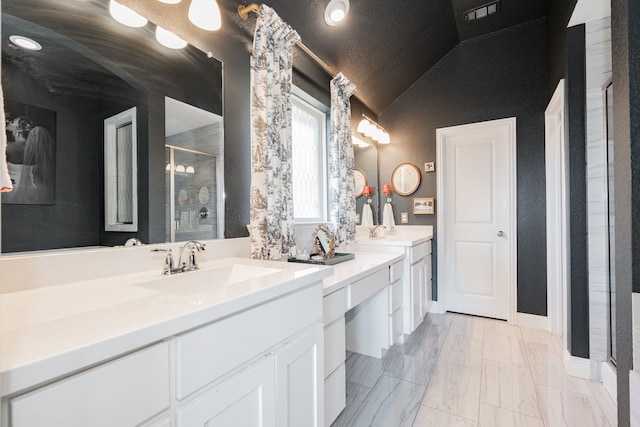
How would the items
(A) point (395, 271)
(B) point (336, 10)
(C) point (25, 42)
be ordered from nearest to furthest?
(C) point (25, 42)
(B) point (336, 10)
(A) point (395, 271)

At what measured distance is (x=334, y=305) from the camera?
1.37 metres

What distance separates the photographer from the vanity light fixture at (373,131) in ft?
9.61

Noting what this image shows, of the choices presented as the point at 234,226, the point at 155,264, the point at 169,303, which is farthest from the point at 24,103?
the point at 234,226

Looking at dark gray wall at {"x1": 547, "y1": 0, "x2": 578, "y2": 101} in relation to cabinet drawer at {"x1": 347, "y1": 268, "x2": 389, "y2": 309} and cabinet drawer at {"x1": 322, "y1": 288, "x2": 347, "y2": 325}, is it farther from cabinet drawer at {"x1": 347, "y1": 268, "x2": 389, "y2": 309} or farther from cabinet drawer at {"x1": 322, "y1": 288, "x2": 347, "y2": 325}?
cabinet drawer at {"x1": 322, "y1": 288, "x2": 347, "y2": 325}

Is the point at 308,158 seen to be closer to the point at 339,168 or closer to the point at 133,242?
the point at 339,168

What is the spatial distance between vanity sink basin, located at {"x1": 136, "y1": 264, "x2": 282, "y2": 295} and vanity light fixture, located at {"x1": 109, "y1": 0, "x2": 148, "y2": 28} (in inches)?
39.2

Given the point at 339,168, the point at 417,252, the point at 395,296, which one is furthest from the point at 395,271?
the point at 339,168

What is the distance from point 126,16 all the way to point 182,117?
1.32ft

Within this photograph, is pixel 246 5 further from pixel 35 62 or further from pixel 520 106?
pixel 520 106

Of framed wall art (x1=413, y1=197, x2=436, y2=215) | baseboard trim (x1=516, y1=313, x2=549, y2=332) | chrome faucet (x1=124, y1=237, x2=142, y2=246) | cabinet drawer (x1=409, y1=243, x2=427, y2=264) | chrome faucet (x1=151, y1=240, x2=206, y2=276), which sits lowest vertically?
baseboard trim (x1=516, y1=313, x2=549, y2=332)

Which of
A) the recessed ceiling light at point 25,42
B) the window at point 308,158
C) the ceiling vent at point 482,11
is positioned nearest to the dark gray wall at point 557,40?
the ceiling vent at point 482,11

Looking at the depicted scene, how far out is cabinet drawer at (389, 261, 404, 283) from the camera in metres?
2.07

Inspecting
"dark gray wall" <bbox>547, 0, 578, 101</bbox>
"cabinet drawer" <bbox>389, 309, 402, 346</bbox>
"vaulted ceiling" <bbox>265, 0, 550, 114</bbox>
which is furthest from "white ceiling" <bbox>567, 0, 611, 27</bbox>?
"cabinet drawer" <bbox>389, 309, 402, 346</bbox>

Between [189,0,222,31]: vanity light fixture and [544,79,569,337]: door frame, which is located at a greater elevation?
[189,0,222,31]: vanity light fixture
